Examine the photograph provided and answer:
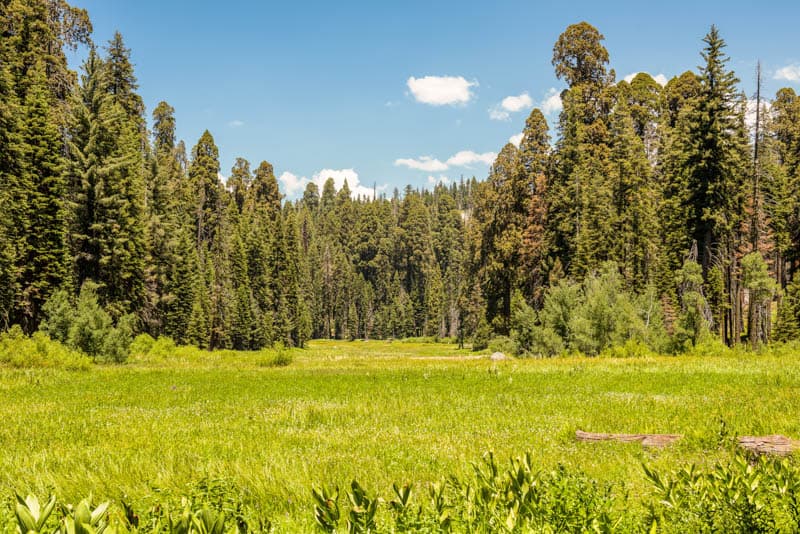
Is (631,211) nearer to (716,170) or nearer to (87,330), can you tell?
(716,170)

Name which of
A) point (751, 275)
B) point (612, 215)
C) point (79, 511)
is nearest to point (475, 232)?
point (612, 215)

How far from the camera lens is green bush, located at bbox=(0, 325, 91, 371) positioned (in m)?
23.2

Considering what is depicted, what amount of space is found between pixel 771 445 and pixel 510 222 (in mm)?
49305

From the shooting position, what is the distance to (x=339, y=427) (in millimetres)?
9797

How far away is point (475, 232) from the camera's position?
235 ft

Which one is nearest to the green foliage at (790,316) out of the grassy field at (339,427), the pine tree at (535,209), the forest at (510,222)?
the forest at (510,222)

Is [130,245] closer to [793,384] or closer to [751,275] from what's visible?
[793,384]

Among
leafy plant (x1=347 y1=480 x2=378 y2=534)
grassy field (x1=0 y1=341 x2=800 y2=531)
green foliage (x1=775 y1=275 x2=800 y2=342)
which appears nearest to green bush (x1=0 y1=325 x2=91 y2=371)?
grassy field (x1=0 y1=341 x2=800 y2=531)

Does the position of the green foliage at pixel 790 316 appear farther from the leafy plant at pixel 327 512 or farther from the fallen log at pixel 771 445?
the leafy plant at pixel 327 512

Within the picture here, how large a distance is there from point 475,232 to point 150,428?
6441cm

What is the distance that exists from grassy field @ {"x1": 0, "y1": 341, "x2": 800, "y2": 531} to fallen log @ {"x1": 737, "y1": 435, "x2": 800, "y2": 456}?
14.0 inches

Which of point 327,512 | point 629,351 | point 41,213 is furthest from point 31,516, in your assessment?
point 41,213

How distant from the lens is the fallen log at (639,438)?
7.84m

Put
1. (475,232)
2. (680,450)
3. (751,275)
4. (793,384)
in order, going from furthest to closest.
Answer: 1. (475,232)
2. (751,275)
3. (793,384)
4. (680,450)
